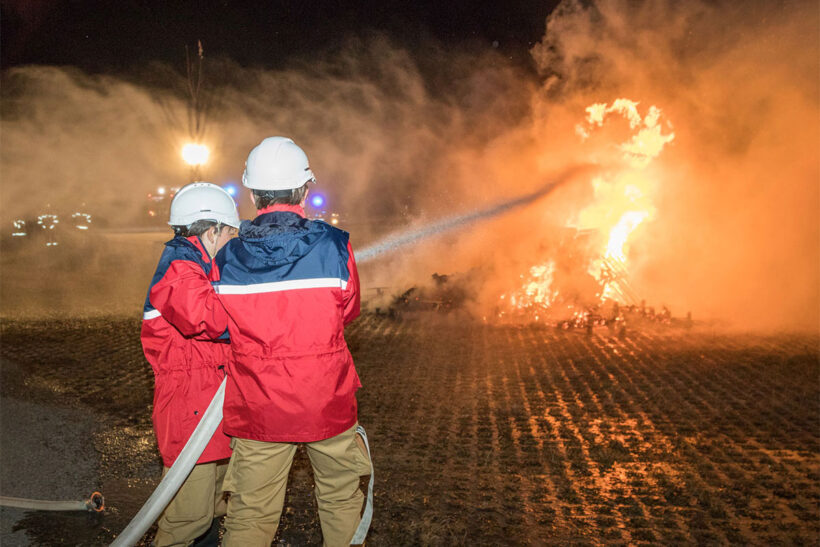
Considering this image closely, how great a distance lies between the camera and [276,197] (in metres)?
2.50

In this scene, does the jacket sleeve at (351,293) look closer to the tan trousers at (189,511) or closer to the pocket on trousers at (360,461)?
the pocket on trousers at (360,461)

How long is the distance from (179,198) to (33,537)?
2229 mm

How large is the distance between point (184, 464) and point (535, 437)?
3.32 m

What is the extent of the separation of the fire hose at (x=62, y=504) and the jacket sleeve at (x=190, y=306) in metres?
1.99

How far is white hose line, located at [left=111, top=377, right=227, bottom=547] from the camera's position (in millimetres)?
2529

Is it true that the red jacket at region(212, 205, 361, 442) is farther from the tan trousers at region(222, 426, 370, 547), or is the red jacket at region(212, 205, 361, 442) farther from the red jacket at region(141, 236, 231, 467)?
the red jacket at region(141, 236, 231, 467)

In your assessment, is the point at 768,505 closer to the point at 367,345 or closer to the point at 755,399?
the point at 755,399

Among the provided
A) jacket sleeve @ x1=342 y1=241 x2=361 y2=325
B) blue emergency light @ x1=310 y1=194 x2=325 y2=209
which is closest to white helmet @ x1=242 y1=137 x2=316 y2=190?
jacket sleeve @ x1=342 y1=241 x2=361 y2=325

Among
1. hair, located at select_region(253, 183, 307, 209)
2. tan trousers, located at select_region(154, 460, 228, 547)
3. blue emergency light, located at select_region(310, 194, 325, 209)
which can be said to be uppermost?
blue emergency light, located at select_region(310, 194, 325, 209)

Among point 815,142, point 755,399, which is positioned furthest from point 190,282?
point 815,142

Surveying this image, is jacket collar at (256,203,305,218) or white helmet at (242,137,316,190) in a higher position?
white helmet at (242,137,316,190)

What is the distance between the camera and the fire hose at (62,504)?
3.50m

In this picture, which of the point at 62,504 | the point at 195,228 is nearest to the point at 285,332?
the point at 195,228

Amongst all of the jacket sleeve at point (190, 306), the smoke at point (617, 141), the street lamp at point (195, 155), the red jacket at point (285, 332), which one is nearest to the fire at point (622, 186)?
the smoke at point (617, 141)
